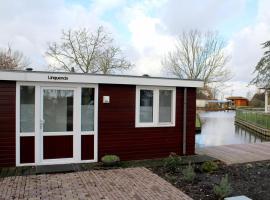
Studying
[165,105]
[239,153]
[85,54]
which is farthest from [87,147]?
[85,54]

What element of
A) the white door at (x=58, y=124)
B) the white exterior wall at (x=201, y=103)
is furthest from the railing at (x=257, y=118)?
the white exterior wall at (x=201, y=103)

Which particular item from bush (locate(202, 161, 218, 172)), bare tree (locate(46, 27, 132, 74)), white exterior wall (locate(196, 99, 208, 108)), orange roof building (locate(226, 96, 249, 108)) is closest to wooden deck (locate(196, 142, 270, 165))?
bush (locate(202, 161, 218, 172))

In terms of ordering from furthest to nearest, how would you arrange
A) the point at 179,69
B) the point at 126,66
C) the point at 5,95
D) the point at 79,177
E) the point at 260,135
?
1. the point at 179,69
2. the point at 126,66
3. the point at 260,135
4. the point at 5,95
5. the point at 79,177

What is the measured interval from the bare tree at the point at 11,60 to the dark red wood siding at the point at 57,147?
597 inches

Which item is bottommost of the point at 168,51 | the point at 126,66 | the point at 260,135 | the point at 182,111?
the point at 260,135

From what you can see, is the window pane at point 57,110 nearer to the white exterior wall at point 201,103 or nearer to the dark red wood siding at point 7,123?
the dark red wood siding at point 7,123

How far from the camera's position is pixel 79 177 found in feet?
18.7

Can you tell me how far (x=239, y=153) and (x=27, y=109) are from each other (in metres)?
6.17

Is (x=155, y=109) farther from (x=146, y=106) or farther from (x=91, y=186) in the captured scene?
(x=91, y=186)

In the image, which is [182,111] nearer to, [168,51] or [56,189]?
[56,189]

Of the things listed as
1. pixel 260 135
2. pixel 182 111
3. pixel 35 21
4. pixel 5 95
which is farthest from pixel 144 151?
pixel 260 135

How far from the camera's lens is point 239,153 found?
8531 mm

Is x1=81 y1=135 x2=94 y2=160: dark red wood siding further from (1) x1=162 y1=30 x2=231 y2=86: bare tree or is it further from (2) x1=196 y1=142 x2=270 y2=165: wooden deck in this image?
(1) x1=162 y1=30 x2=231 y2=86: bare tree

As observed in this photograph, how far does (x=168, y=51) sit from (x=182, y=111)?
2405cm
